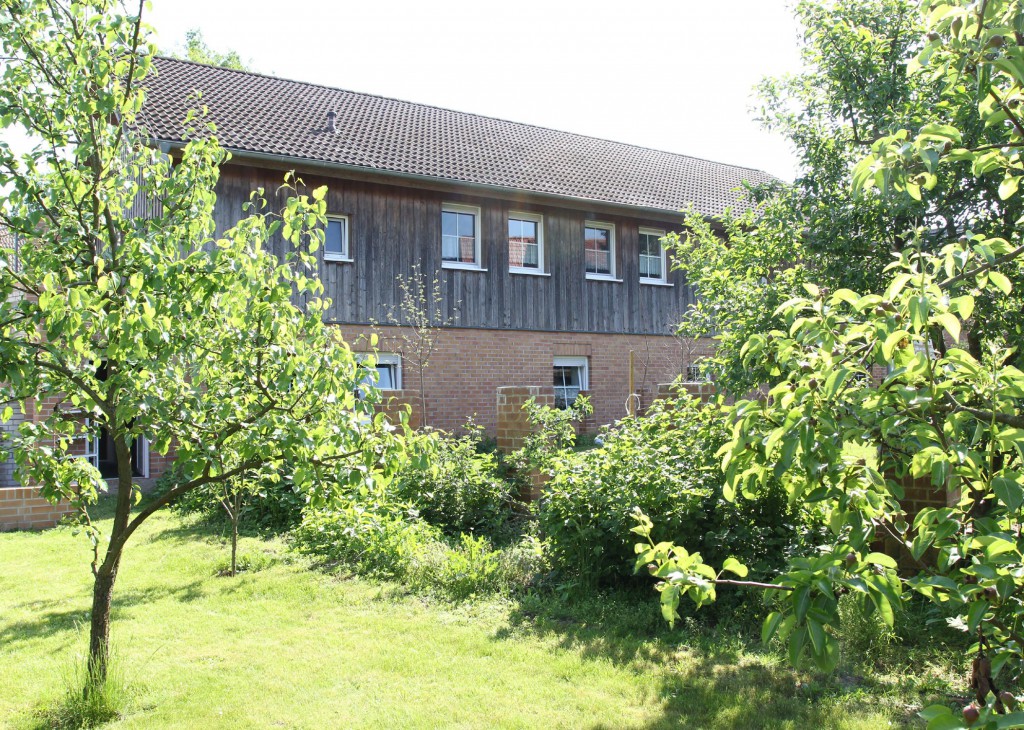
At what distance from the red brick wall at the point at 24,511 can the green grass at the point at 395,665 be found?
3.38 meters

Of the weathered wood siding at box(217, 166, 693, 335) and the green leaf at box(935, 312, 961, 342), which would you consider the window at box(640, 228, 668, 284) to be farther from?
the green leaf at box(935, 312, 961, 342)

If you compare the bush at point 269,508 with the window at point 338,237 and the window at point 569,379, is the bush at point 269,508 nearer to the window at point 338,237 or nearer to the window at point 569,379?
the window at point 338,237

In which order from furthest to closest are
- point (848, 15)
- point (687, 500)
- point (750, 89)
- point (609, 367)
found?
point (609, 367) → point (750, 89) → point (848, 15) → point (687, 500)

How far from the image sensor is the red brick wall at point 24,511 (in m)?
9.98

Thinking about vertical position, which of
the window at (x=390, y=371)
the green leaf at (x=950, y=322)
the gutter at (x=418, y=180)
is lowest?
the green leaf at (x=950, y=322)

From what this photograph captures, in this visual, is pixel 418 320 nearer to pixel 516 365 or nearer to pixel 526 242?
pixel 516 365

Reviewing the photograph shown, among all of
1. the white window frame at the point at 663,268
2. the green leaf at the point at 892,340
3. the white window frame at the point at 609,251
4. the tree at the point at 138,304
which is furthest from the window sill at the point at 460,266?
the green leaf at the point at 892,340

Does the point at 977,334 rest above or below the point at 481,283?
below

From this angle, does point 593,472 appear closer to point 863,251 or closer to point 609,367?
point 863,251

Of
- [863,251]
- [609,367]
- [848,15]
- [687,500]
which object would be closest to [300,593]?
[687,500]

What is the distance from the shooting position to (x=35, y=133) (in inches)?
156

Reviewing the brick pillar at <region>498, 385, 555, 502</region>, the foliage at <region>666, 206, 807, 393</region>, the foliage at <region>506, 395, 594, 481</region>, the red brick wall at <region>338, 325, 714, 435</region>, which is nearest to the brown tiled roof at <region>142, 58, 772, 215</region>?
the red brick wall at <region>338, 325, 714, 435</region>

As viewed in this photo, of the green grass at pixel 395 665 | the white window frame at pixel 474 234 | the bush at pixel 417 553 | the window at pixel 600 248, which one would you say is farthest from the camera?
the window at pixel 600 248

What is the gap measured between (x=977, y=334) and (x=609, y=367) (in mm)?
12136
